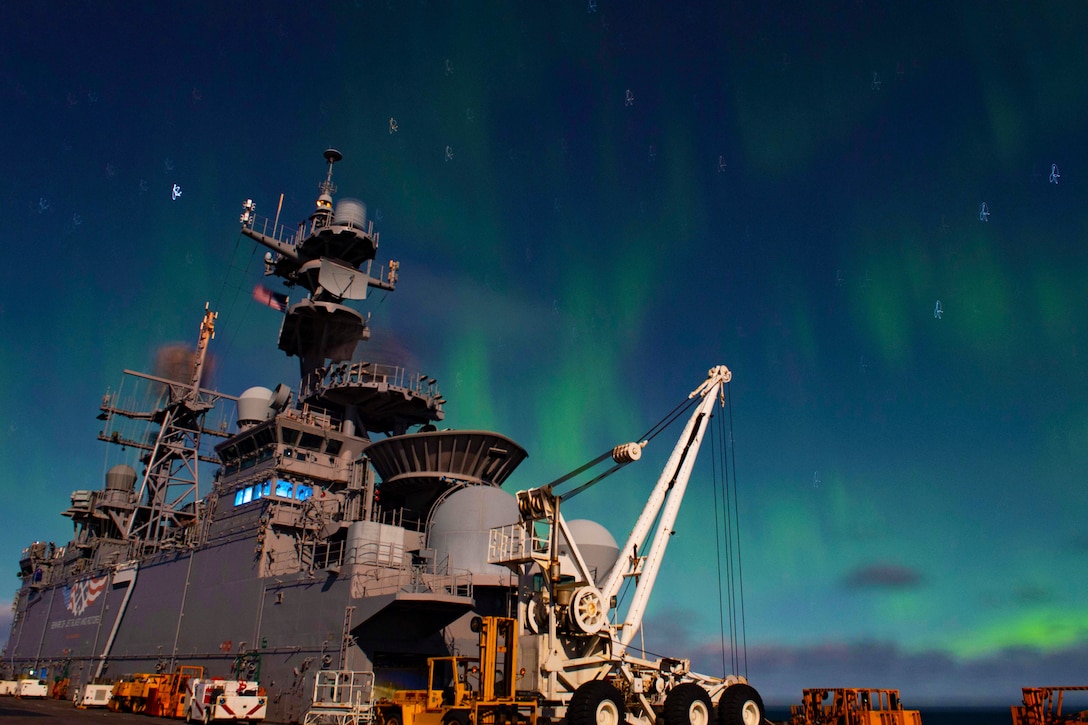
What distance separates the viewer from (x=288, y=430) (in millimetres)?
37312

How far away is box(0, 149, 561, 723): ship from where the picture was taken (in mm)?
29281

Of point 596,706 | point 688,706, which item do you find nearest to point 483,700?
point 596,706

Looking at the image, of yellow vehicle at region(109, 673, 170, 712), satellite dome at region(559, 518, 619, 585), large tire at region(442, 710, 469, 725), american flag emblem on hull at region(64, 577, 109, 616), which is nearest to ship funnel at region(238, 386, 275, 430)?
american flag emblem on hull at region(64, 577, 109, 616)

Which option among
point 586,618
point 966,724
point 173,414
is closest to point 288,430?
point 586,618

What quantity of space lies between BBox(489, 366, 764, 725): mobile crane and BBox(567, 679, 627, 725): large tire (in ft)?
0.08

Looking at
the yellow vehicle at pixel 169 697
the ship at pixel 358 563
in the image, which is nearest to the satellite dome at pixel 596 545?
the ship at pixel 358 563

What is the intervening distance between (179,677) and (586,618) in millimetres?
22340

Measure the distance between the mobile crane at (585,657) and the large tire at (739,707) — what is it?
0.09 ft

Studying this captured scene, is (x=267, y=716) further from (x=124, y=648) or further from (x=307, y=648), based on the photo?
(x=124, y=648)

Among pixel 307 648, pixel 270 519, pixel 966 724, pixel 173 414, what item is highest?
pixel 173 414

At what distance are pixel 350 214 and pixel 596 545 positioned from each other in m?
24.9

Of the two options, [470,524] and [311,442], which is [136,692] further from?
[470,524]

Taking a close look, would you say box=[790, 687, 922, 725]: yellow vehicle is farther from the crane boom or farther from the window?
the window

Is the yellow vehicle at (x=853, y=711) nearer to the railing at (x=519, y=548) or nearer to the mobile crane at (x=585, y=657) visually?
the mobile crane at (x=585, y=657)
